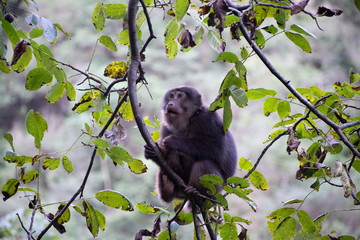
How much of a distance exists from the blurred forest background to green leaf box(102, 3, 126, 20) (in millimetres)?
9060

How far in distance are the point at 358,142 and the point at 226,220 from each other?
88cm

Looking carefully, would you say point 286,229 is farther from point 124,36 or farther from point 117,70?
point 124,36

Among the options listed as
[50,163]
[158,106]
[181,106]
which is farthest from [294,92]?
[158,106]

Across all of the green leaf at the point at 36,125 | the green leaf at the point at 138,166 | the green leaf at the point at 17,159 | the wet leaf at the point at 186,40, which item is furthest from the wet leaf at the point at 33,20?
the green leaf at the point at 138,166

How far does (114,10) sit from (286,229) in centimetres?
155

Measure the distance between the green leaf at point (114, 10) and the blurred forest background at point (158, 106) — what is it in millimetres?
9060

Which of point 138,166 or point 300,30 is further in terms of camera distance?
point 138,166

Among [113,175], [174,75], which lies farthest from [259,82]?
[113,175]

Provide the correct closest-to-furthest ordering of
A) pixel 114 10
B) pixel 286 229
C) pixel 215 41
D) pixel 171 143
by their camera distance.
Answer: pixel 286 229 → pixel 215 41 → pixel 114 10 → pixel 171 143

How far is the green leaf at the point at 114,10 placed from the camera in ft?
8.04

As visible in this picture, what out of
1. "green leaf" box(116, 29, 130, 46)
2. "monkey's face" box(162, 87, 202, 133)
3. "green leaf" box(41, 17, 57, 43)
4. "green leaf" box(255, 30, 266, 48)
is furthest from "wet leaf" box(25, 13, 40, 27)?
"monkey's face" box(162, 87, 202, 133)

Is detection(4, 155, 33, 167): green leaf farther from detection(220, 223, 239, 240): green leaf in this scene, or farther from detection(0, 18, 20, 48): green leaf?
detection(220, 223, 239, 240): green leaf

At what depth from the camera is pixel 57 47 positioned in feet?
43.4

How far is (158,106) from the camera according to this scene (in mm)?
12703
